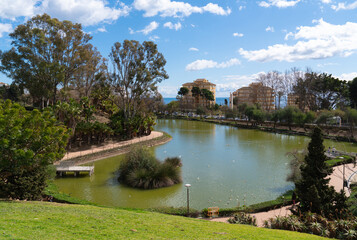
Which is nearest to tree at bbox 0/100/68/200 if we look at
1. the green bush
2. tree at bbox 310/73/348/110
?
the green bush

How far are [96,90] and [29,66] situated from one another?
11349 mm

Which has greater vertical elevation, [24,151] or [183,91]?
[183,91]

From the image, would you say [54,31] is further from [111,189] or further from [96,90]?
[111,189]

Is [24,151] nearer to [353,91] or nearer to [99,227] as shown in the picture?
[99,227]

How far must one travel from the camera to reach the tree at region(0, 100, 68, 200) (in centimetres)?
1086

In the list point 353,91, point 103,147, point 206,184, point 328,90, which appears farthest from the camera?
point 328,90

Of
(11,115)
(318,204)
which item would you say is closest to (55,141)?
(11,115)

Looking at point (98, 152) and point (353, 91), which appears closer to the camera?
point (98, 152)

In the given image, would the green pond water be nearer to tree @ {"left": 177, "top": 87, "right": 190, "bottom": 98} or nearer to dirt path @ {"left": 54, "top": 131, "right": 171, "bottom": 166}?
dirt path @ {"left": 54, "top": 131, "right": 171, "bottom": 166}

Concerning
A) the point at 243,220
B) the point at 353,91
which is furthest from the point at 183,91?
the point at 243,220

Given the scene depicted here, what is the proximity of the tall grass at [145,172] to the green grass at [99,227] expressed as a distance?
22.3 ft

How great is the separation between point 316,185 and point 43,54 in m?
27.6

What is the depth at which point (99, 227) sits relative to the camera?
25.7ft

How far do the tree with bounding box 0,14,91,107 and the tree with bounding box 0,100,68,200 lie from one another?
16784mm
